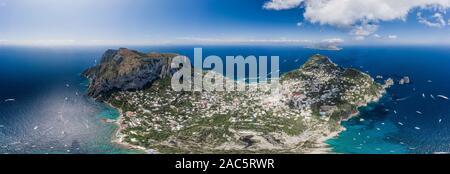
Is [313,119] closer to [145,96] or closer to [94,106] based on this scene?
[145,96]

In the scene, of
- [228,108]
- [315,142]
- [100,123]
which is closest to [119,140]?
[100,123]

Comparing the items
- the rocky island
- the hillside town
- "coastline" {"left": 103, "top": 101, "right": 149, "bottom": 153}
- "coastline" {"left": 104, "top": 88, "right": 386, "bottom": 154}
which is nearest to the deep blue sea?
"coastline" {"left": 103, "top": 101, "right": 149, "bottom": 153}

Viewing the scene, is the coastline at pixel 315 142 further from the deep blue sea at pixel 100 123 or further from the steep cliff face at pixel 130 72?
the steep cliff face at pixel 130 72

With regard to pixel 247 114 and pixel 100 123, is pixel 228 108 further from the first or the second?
pixel 100 123

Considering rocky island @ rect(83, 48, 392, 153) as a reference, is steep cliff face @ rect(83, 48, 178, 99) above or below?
above

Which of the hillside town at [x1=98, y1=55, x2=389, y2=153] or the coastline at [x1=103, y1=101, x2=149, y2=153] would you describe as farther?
the hillside town at [x1=98, y1=55, x2=389, y2=153]

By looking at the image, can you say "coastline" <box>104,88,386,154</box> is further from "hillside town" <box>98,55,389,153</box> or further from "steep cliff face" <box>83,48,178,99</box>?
"steep cliff face" <box>83,48,178,99</box>

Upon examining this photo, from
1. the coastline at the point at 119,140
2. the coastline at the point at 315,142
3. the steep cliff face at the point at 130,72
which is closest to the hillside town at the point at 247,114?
the coastline at the point at 315,142
